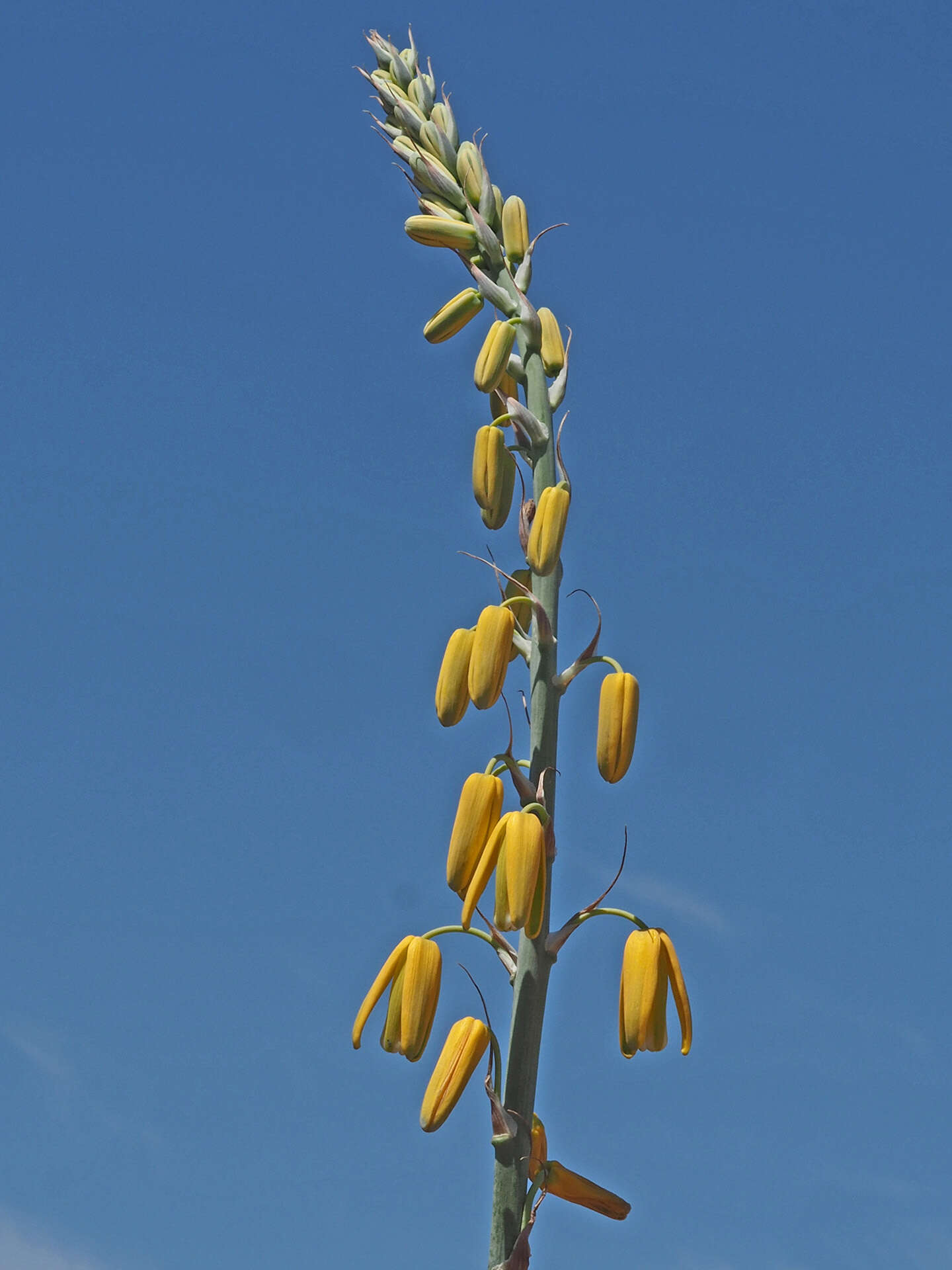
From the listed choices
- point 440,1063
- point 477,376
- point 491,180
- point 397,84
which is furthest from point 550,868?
point 397,84

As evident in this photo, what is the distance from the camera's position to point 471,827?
6.93 meters

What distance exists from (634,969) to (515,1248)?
134 centimetres

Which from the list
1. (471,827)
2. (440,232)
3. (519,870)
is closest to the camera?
(519,870)

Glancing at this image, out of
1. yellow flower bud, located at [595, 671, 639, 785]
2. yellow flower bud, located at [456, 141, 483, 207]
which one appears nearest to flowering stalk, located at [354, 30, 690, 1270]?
yellow flower bud, located at [595, 671, 639, 785]

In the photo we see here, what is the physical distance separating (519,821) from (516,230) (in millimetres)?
3855

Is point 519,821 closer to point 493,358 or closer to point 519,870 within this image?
point 519,870

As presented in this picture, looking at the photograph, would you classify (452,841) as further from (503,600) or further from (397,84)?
(397,84)

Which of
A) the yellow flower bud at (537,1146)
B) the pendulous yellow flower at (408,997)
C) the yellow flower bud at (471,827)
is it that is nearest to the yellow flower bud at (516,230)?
the yellow flower bud at (471,827)

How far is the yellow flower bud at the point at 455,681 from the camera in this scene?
730 centimetres

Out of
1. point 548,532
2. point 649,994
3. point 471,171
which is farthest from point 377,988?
point 471,171

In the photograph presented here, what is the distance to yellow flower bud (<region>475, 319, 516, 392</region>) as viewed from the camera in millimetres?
8180

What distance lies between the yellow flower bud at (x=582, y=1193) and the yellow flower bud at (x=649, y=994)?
63 centimetres

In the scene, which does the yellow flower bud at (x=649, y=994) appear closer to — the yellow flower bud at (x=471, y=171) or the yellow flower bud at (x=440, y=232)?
the yellow flower bud at (x=440, y=232)

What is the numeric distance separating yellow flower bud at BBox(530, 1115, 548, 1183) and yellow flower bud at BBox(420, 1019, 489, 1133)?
48cm
